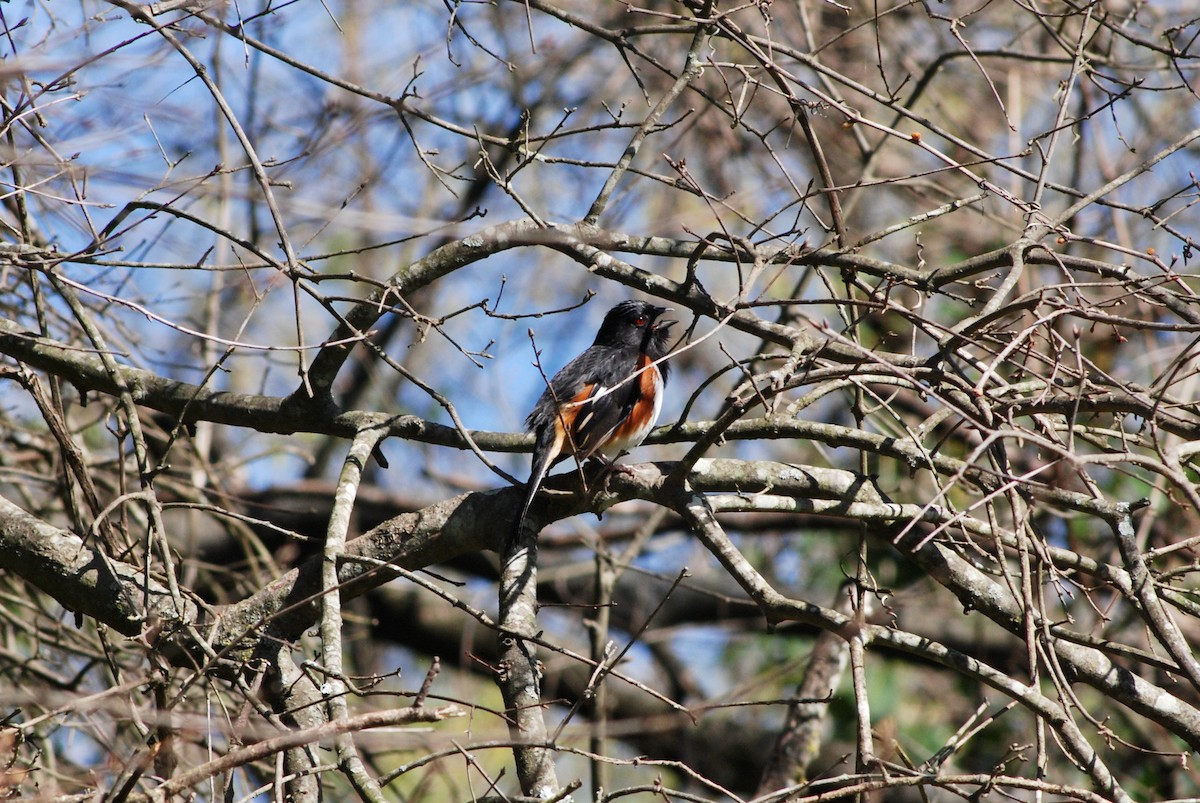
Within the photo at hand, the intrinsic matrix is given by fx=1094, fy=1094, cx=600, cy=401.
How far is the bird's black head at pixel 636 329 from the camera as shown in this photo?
5434 mm

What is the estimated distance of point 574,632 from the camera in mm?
8648

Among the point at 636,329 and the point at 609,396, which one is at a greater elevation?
the point at 636,329

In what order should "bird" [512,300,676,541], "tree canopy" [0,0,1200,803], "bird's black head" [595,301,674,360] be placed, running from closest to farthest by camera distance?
"tree canopy" [0,0,1200,803] → "bird" [512,300,676,541] → "bird's black head" [595,301,674,360]

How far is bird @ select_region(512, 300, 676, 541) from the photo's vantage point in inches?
171

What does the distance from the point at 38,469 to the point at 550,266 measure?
186 inches

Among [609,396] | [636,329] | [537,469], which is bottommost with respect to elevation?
[537,469]

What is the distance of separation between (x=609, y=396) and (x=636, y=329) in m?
0.93

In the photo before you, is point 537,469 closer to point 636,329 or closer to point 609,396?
point 609,396

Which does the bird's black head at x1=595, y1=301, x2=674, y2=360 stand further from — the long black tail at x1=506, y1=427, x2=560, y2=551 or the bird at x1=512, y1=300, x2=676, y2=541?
the long black tail at x1=506, y1=427, x2=560, y2=551

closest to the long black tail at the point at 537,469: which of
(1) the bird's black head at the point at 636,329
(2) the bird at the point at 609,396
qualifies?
(2) the bird at the point at 609,396

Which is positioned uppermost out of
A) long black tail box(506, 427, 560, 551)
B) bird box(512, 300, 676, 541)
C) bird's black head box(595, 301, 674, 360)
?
bird's black head box(595, 301, 674, 360)

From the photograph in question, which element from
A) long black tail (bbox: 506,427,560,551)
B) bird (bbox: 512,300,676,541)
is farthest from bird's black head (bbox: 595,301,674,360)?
long black tail (bbox: 506,427,560,551)

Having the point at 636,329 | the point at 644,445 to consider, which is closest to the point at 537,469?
the point at 644,445

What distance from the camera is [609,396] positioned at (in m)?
4.66
